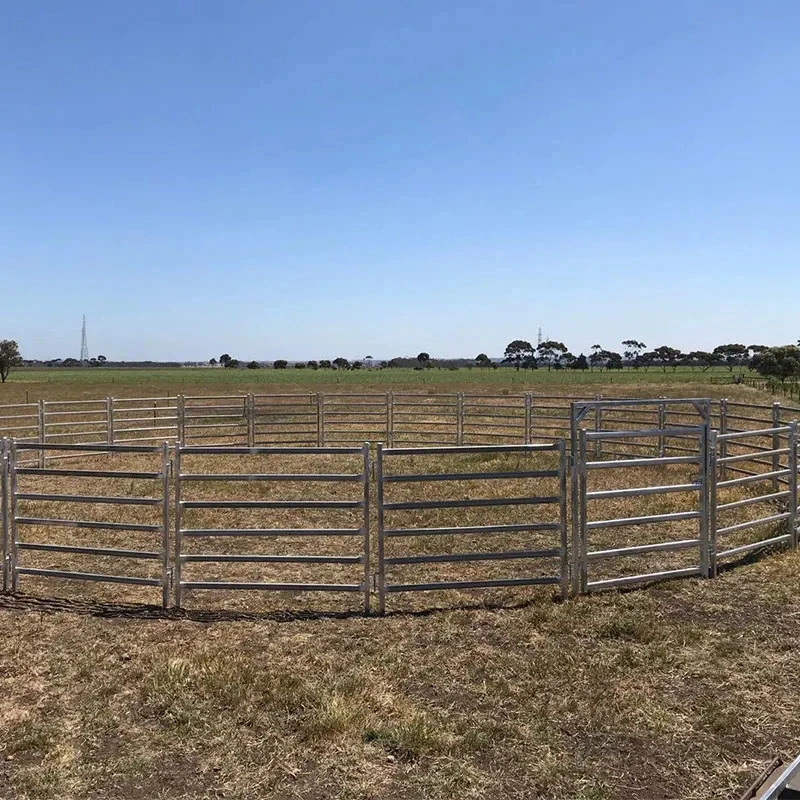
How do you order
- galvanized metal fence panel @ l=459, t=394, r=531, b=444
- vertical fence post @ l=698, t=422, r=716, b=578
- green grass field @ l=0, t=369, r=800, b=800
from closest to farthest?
1. green grass field @ l=0, t=369, r=800, b=800
2. vertical fence post @ l=698, t=422, r=716, b=578
3. galvanized metal fence panel @ l=459, t=394, r=531, b=444

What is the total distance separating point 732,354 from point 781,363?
11238cm

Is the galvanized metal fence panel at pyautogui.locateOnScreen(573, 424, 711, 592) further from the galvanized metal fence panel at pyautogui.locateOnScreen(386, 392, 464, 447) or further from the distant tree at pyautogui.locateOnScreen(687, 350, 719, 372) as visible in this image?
the distant tree at pyautogui.locateOnScreen(687, 350, 719, 372)

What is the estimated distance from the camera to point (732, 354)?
16775 centimetres

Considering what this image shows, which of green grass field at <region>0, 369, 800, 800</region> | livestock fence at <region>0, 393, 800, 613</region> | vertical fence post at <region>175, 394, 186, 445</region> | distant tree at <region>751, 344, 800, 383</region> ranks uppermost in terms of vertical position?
distant tree at <region>751, 344, 800, 383</region>

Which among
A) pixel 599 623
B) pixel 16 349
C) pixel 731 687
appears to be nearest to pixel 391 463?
pixel 599 623

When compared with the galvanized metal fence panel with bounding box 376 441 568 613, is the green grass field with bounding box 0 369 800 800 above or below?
below

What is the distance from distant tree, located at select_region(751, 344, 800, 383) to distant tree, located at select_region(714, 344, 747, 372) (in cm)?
10140

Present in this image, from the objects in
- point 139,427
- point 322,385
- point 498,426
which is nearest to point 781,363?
point 322,385

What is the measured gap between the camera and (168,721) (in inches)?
163

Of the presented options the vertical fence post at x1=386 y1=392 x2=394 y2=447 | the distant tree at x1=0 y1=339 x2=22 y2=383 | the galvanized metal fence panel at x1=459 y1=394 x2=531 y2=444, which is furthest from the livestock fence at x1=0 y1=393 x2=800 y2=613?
the distant tree at x1=0 y1=339 x2=22 y2=383

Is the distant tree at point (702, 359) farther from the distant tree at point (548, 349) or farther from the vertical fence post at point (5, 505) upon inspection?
the vertical fence post at point (5, 505)

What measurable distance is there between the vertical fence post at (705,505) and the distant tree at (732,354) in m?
175

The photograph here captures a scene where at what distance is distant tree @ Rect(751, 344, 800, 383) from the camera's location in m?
64.4

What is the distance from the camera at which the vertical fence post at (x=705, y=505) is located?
6.89 metres
